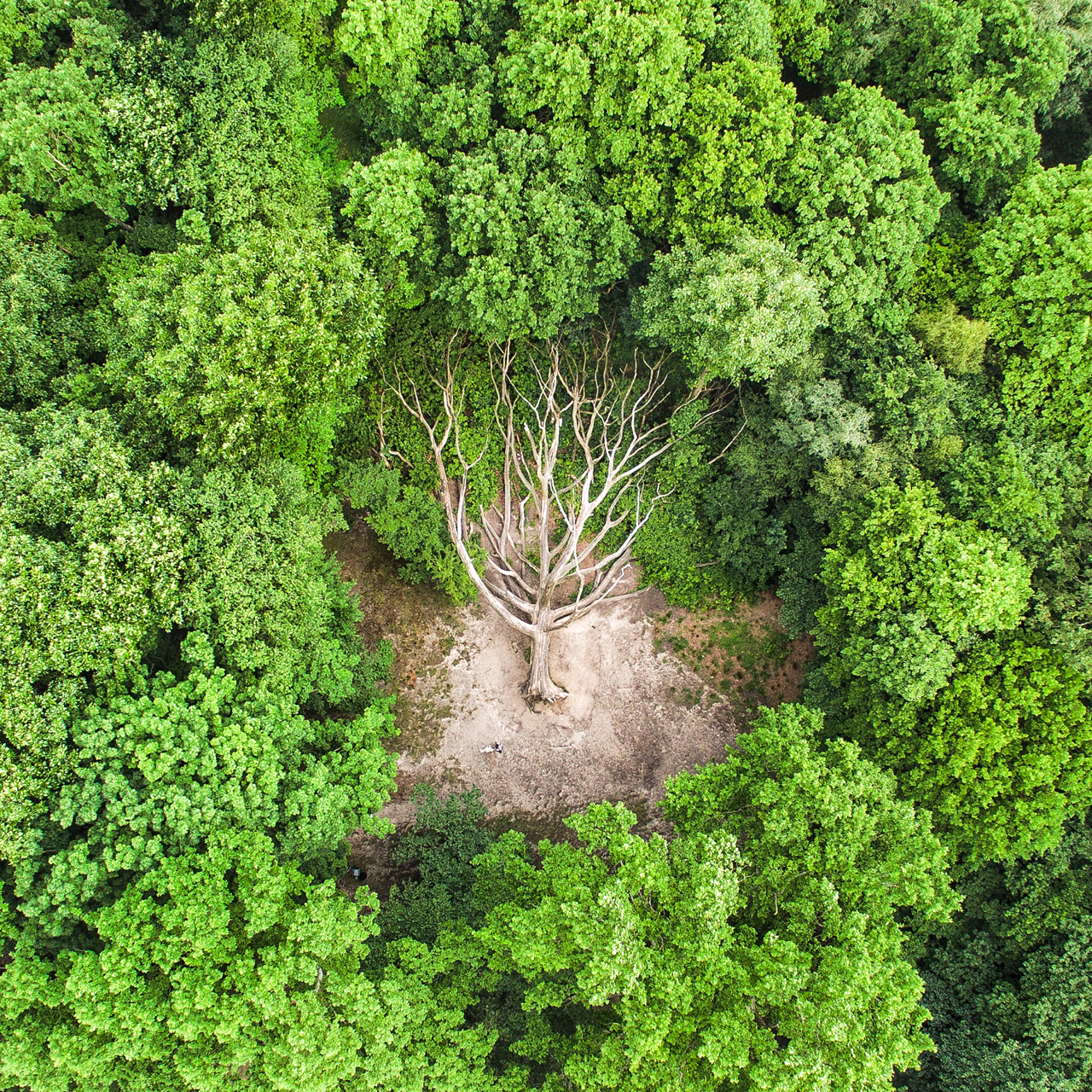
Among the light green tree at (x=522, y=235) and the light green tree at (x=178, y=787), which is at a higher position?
the light green tree at (x=522, y=235)

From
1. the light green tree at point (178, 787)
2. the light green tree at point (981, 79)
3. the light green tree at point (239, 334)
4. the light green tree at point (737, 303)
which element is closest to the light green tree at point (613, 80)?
the light green tree at point (737, 303)

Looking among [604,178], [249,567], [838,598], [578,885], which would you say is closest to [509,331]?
[604,178]

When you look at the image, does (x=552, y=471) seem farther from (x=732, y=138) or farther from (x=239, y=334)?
(x=732, y=138)

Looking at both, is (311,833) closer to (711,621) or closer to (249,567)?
(249,567)

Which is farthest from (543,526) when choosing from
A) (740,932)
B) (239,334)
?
(740,932)

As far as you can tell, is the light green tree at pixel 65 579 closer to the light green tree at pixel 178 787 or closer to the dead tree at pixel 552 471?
the light green tree at pixel 178 787

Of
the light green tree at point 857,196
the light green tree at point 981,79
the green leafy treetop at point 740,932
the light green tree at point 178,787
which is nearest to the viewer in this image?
the green leafy treetop at point 740,932
